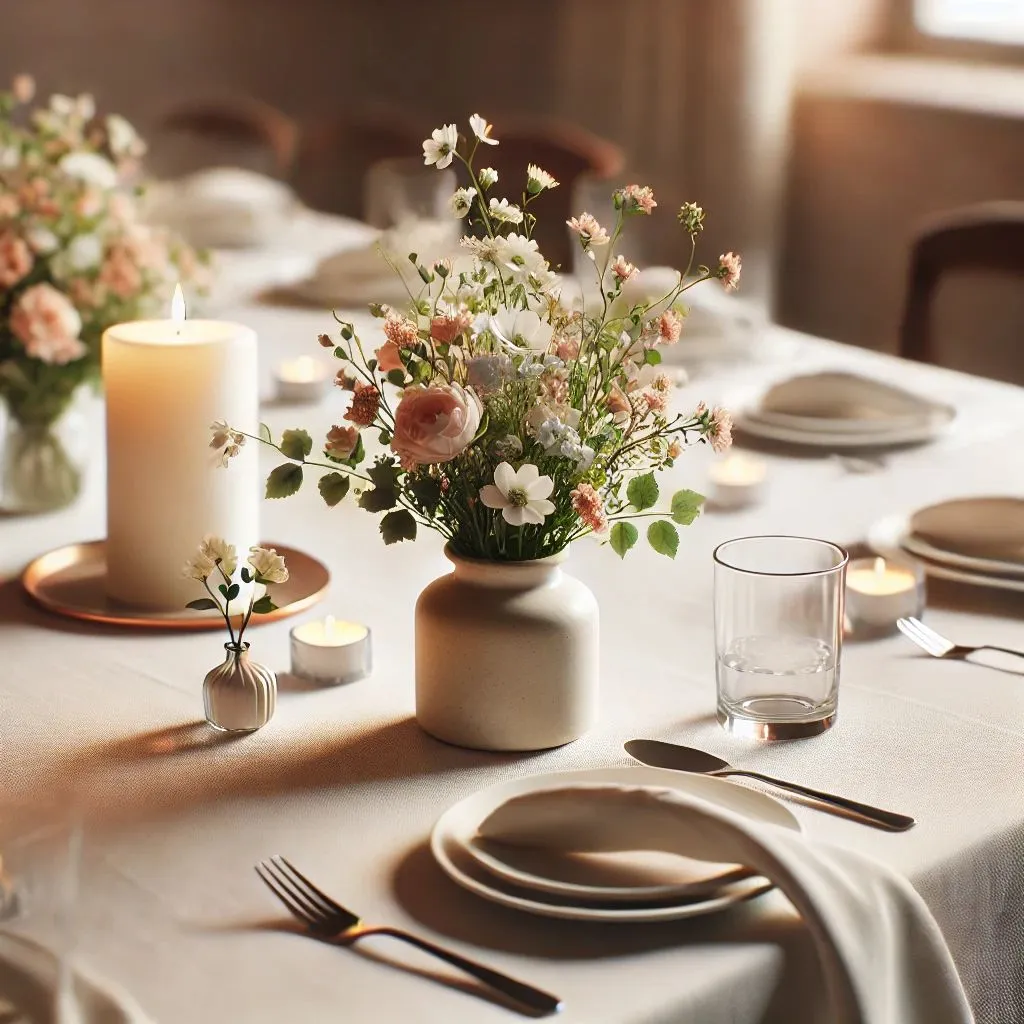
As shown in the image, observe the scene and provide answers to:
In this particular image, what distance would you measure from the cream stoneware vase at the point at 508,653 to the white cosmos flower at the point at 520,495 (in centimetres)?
7

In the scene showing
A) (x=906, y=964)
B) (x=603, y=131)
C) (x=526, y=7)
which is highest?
(x=526, y=7)

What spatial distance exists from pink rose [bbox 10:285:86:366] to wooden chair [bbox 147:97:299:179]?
6.19 ft

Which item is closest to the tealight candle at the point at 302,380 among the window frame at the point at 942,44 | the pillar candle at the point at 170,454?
the pillar candle at the point at 170,454

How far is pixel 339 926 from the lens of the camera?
0.75 metres

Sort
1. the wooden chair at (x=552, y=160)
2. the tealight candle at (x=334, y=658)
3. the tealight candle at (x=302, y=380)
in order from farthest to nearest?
the wooden chair at (x=552, y=160)
the tealight candle at (x=302, y=380)
the tealight candle at (x=334, y=658)

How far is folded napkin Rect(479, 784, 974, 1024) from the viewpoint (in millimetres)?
729

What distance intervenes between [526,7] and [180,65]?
0.95 meters

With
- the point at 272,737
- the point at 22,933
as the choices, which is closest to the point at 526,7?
the point at 272,737

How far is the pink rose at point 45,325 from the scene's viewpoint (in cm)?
133

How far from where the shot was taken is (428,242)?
203 centimetres

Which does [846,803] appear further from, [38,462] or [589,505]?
[38,462]

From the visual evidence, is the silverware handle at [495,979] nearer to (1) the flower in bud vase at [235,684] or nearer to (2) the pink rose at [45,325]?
(1) the flower in bud vase at [235,684]

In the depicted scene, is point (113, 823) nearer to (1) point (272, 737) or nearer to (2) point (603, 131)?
(1) point (272, 737)

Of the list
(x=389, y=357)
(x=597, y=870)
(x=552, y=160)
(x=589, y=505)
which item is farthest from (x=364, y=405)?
(x=552, y=160)
